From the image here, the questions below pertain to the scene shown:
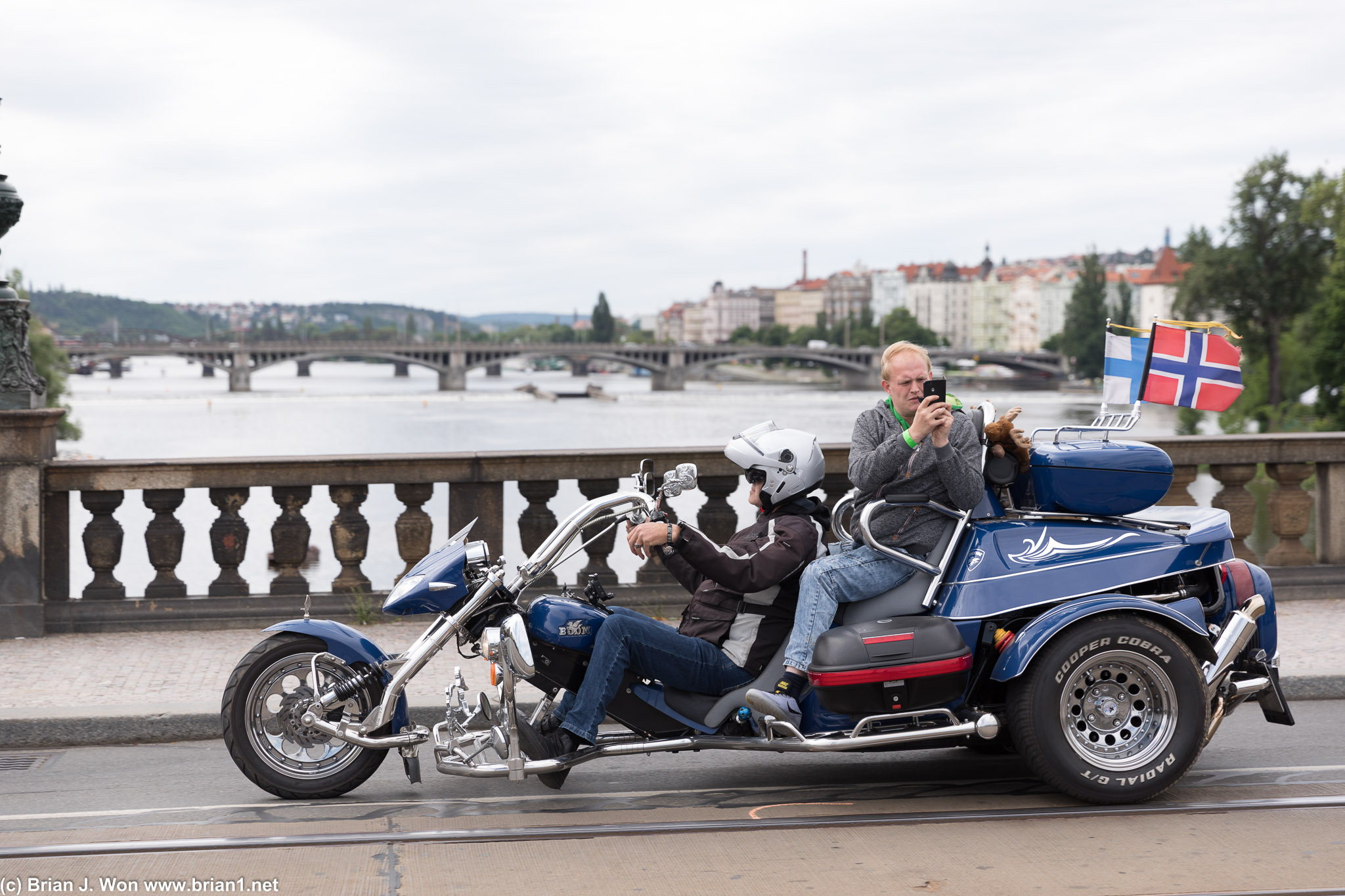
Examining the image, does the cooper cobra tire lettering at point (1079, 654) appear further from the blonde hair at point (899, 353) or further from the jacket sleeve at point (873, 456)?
the blonde hair at point (899, 353)

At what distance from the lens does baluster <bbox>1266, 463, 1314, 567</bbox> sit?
27.5 ft

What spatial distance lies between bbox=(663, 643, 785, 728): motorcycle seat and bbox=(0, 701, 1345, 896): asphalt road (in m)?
0.32

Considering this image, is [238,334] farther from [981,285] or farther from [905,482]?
[905,482]

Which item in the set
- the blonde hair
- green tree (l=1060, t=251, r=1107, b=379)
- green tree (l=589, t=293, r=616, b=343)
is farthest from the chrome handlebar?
green tree (l=589, t=293, r=616, b=343)

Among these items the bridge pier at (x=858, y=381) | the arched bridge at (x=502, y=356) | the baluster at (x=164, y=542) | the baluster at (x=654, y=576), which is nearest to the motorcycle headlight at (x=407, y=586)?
the baluster at (x=654, y=576)

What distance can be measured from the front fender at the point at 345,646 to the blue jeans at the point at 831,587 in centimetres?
135

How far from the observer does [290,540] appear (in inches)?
303

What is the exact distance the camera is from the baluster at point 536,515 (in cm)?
782

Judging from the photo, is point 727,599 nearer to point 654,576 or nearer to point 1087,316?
point 654,576

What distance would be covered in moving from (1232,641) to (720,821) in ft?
6.14

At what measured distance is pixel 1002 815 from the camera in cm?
441

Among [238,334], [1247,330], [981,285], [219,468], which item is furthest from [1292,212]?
[981,285]

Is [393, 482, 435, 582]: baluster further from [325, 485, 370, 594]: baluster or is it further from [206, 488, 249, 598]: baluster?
[206, 488, 249, 598]: baluster

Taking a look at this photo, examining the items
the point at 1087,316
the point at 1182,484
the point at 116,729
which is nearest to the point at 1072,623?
the point at 116,729
